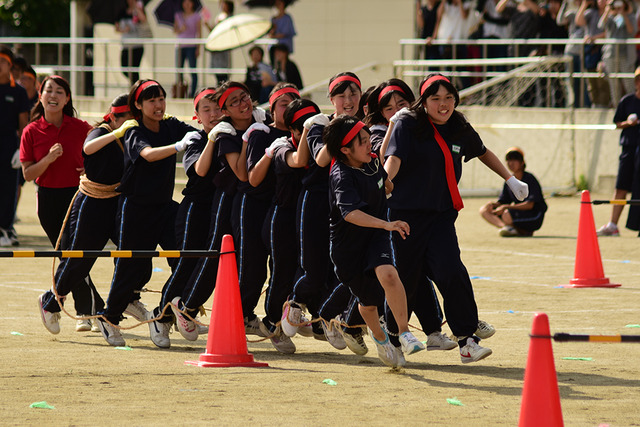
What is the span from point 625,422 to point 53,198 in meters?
5.48

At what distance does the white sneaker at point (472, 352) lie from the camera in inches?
305

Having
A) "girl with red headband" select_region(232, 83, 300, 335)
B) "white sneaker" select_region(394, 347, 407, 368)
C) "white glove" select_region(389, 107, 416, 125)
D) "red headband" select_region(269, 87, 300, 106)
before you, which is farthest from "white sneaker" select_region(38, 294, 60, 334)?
"white glove" select_region(389, 107, 416, 125)

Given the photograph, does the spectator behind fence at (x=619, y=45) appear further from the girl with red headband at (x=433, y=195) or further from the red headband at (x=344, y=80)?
the girl with red headband at (x=433, y=195)

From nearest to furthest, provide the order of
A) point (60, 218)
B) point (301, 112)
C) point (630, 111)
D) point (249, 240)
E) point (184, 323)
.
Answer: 1. point (301, 112)
2. point (249, 240)
3. point (184, 323)
4. point (60, 218)
5. point (630, 111)

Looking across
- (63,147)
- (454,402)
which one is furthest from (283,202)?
(63,147)

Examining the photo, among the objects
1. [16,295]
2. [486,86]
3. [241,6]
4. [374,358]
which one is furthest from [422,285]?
[241,6]

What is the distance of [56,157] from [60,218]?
510 mm

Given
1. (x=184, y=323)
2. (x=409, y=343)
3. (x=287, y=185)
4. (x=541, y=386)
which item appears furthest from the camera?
(x=184, y=323)

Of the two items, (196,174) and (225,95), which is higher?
(225,95)

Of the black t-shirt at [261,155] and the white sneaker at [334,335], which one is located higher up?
the black t-shirt at [261,155]

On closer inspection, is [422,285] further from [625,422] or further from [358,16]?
[358,16]

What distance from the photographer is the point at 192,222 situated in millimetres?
8945

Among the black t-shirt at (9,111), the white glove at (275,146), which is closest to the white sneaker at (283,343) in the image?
the white glove at (275,146)

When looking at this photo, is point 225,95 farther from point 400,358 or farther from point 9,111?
point 9,111
